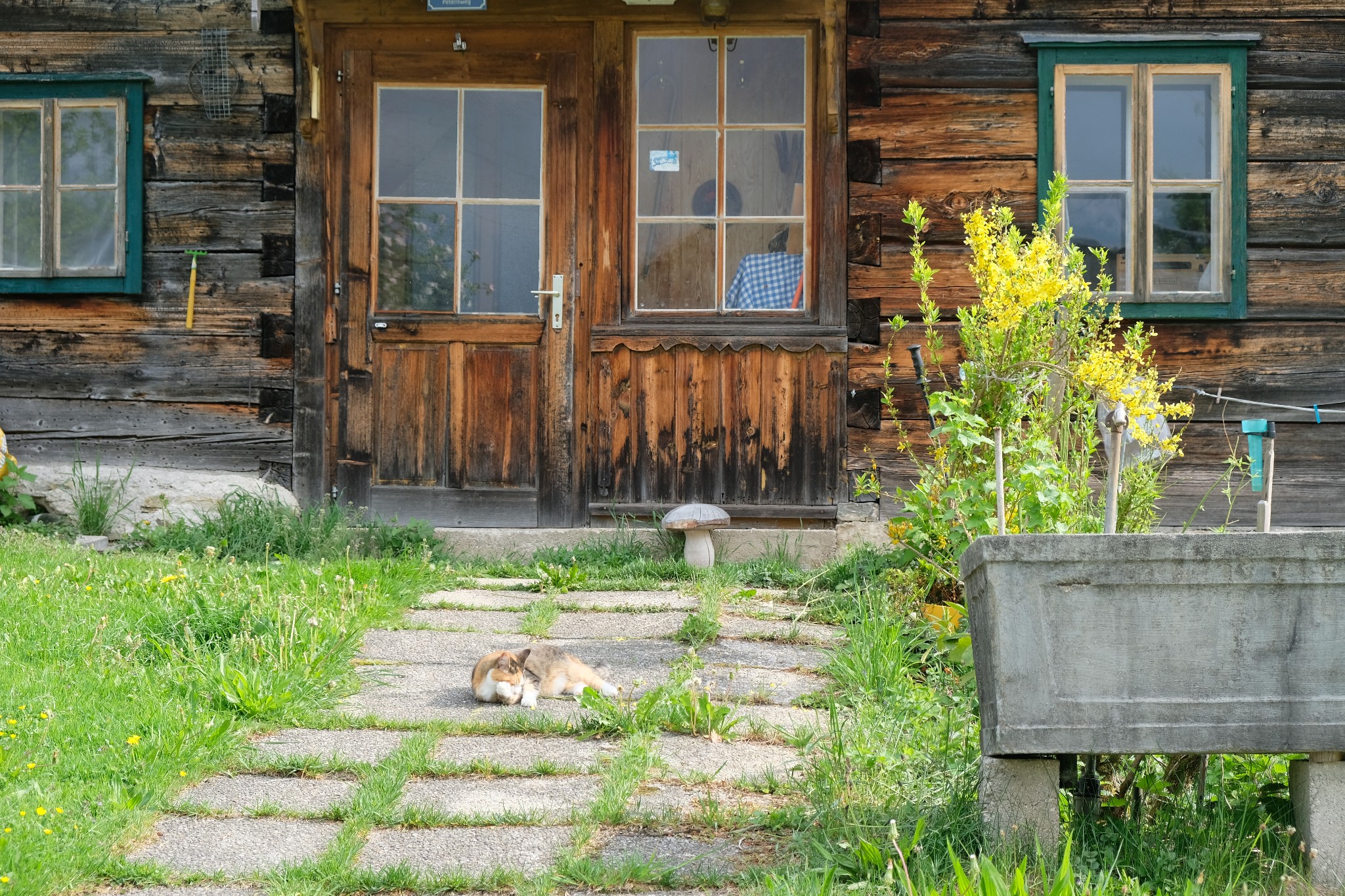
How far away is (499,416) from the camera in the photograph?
6406 mm

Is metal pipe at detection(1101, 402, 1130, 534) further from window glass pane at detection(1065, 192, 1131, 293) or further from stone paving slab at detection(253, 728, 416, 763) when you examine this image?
window glass pane at detection(1065, 192, 1131, 293)

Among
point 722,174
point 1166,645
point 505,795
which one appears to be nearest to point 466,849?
point 505,795

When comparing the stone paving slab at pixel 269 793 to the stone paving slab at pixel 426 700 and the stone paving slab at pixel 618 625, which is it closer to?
the stone paving slab at pixel 426 700

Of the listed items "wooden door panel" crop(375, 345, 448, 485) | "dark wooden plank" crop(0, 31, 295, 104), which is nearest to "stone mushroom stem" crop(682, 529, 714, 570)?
"wooden door panel" crop(375, 345, 448, 485)

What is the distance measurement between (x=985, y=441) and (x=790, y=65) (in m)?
3.53

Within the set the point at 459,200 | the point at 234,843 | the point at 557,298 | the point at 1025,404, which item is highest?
the point at 459,200

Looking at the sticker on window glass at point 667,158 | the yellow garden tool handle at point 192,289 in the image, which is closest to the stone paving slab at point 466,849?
the sticker on window glass at point 667,158

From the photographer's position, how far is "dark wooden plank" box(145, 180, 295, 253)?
21.2ft

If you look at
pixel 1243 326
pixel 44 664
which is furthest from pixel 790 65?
pixel 44 664

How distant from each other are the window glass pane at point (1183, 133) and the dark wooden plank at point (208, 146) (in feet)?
15.0

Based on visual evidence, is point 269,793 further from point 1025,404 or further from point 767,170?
point 767,170

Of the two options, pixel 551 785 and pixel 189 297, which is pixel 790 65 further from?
pixel 551 785

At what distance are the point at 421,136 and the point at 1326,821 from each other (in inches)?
216

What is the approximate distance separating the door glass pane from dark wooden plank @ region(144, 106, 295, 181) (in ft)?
1.02
